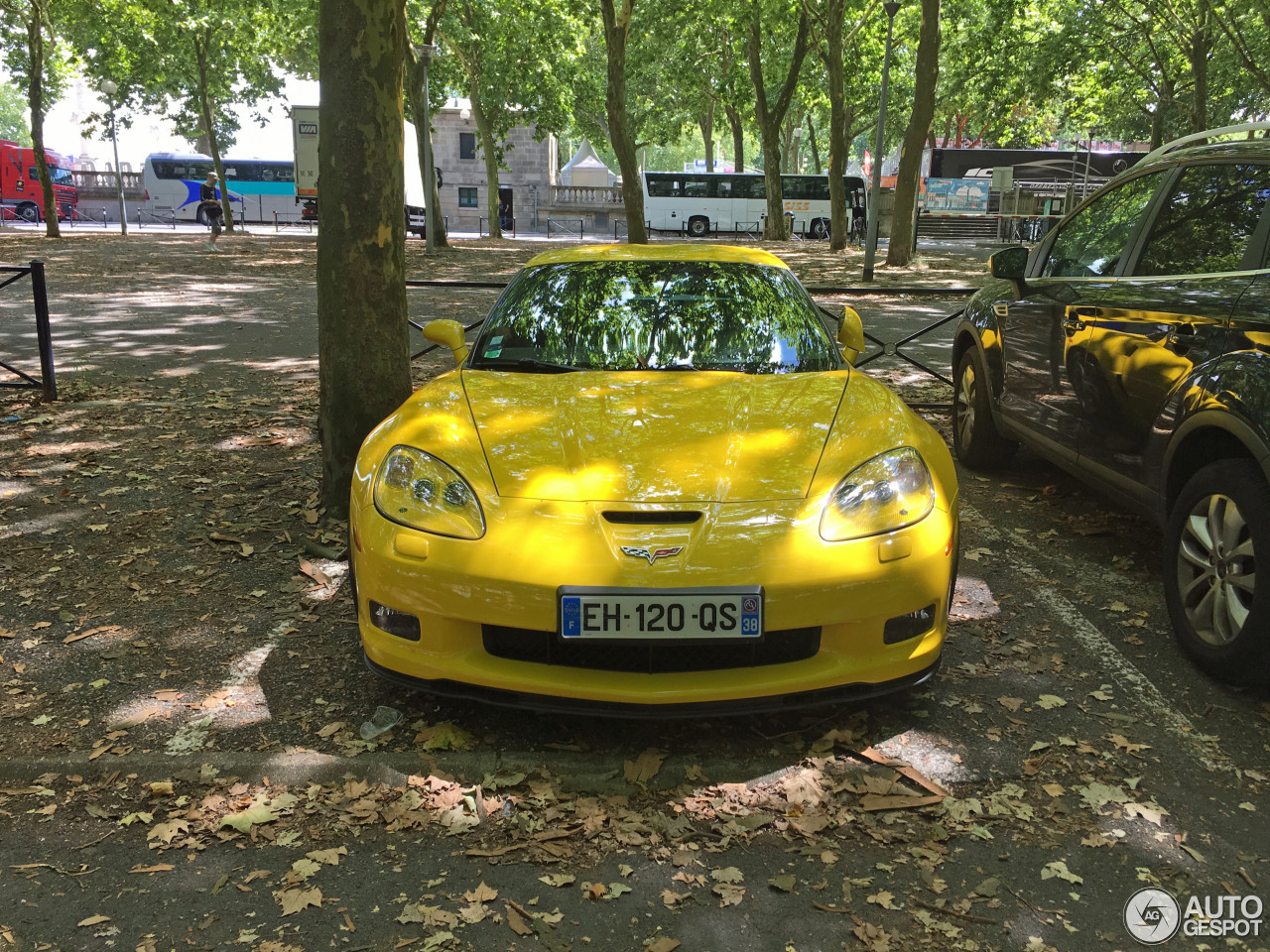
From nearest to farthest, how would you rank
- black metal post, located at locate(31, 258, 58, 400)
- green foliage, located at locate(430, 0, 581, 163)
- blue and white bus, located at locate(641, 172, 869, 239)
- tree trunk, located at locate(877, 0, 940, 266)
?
black metal post, located at locate(31, 258, 58, 400)
tree trunk, located at locate(877, 0, 940, 266)
green foliage, located at locate(430, 0, 581, 163)
blue and white bus, located at locate(641, 172, 869, 239)

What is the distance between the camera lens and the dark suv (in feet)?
10.6

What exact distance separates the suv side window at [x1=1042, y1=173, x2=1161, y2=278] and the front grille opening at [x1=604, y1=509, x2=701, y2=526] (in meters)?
2.80

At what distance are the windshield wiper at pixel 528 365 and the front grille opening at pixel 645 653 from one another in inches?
53.8

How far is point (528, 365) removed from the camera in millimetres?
Result: 4035

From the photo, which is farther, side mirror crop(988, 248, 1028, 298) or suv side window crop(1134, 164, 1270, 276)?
side mirror crop(988, 248, 1028, 298)

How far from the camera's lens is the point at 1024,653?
372 centimetres

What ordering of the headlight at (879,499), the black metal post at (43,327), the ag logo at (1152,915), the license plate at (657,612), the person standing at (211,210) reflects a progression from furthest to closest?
the person standing at (211,210)
the black metal post at (43,327)
the headlight at (879,499)
the license plate at (657,612)
the ag logo at (1152,915)

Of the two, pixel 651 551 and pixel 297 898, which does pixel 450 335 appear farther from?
pixel 297 898

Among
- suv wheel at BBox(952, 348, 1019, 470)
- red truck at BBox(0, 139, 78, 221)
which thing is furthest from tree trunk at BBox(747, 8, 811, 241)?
red truck at BBox(0, 139, 78, 221)

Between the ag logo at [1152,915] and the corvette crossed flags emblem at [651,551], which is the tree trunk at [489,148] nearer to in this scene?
the corvette crossed flags emblem at [651,551]

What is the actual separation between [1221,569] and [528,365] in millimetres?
2556

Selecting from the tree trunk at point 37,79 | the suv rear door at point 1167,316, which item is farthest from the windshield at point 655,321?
the tree trunk at point 37,79

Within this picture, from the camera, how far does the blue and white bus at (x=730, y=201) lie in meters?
46.3

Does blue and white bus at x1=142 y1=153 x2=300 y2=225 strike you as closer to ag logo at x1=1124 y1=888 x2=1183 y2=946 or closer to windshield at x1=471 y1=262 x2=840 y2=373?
windshield at x1=471 y1=262 x2=840 y2=373
